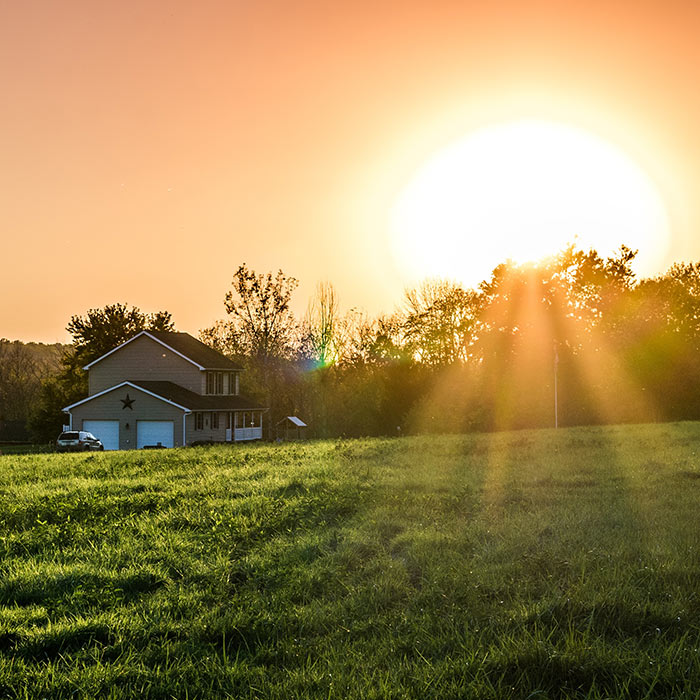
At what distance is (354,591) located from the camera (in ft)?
28.2

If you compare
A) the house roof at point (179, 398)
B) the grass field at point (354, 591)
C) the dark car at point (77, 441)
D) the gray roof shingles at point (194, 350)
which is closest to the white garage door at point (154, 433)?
the house roof at point (179, 398)

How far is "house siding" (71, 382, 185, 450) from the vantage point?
5434 cm

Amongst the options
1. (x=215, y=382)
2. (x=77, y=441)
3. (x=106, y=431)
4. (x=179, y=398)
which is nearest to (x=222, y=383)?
(x=215, y=382)

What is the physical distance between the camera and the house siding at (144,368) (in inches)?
2315

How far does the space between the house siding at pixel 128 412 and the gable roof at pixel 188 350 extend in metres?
4.61

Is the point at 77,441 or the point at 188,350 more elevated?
the point at 188,350

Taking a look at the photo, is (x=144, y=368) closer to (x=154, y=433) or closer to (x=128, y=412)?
(x=128, y=412)

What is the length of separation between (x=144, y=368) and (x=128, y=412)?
17.2 ft

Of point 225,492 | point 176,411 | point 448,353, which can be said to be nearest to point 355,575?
point 225,492

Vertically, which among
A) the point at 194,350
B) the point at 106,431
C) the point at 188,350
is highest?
the point at 194,350

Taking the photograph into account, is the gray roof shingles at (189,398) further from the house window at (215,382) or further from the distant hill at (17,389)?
the distant hill at (17,389)

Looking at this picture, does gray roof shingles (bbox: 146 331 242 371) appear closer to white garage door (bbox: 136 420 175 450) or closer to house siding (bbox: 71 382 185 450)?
house siding (bbox: 71 382 185 450)

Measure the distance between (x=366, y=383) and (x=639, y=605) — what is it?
49.9m

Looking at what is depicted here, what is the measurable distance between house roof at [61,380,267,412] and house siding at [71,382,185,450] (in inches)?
14.8
